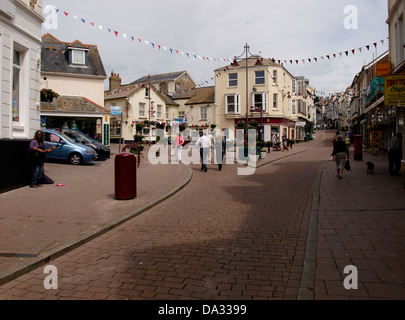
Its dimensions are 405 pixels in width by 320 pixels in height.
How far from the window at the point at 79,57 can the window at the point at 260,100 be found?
19.6 m

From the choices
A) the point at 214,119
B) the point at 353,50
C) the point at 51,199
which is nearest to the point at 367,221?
the point at 51,199

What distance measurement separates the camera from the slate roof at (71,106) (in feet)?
79.2

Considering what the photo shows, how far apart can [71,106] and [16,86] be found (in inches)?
610

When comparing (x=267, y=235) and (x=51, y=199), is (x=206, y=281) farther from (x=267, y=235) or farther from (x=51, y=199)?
(x=51, y=199)

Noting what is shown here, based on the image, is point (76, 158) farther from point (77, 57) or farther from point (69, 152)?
point (77, 57)

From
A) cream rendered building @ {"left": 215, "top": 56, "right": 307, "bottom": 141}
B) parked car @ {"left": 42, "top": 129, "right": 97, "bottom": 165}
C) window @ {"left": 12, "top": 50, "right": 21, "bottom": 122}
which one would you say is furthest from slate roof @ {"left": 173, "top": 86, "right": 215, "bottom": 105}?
window @ {"left": 12, "top": 50, "right": 21, "bottom": 122}

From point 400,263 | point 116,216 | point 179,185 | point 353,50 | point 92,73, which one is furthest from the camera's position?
point 92,73

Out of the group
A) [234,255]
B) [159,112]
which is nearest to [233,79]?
[159,112]

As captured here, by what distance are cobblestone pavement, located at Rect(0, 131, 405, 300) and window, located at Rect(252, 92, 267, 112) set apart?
1239 inches

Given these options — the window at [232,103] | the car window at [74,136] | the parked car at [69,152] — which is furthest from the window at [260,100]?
the parked car at [69,152]

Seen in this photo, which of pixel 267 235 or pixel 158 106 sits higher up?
pixel 158 106

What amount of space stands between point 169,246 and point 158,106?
38355 mm
